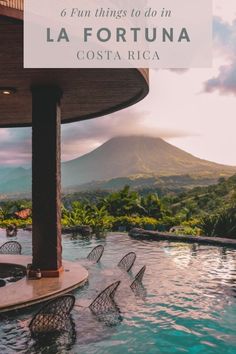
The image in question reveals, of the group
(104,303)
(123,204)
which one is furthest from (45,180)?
(123,204)

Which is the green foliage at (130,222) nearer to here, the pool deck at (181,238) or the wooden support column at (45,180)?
the pool deck at (181,238)

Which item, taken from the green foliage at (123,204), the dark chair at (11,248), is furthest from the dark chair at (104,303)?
the green foliage at (123,204)

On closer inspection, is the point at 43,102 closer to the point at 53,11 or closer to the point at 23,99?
the point at 23,99

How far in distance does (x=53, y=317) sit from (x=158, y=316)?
2.46 m

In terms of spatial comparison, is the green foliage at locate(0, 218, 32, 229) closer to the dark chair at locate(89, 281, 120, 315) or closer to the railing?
the dark chair at locate(89, 281, 120, 315)

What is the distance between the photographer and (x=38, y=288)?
11.4 meters

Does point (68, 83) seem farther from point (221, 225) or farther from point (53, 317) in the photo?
point (221, 225)

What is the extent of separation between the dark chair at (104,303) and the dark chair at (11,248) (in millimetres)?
7561

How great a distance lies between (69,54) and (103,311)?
540 centimetres

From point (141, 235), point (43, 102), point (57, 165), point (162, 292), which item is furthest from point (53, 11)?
point (141, 235)

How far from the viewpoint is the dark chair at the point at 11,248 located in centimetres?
1708

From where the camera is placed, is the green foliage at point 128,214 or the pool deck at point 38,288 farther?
the green foliage at point 128,214

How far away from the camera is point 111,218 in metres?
28.6

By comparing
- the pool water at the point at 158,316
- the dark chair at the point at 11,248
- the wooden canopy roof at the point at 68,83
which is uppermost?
the wooden canopy roof at the point at 68,83
